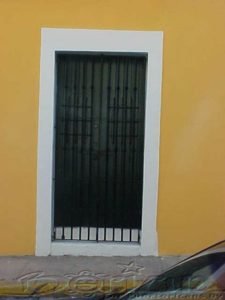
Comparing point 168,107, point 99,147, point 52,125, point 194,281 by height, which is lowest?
point 194,281

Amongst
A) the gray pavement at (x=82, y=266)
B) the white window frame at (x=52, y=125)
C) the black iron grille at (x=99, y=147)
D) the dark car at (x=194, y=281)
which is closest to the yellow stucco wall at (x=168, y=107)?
the white window frame at (x=52, y=125)

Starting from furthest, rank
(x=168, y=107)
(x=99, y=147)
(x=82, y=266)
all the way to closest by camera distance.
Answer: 1. (x=99, y=147)
2. (x=168, y=107)
3. (x=82, y=266)

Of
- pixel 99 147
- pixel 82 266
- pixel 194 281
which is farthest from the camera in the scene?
pixel 99 147

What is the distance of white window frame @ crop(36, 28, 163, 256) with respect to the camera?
7176 mm

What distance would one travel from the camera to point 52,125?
7.26 metres

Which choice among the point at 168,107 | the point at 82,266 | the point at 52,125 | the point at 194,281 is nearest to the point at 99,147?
the point at 52,125

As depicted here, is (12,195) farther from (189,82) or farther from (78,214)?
(189,82)

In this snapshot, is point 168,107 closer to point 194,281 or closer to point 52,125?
point 52,125

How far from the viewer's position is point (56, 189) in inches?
295

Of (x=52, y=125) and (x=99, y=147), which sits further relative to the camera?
(x=99, y=147)

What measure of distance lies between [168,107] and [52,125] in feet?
5.03

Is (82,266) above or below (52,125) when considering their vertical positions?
below

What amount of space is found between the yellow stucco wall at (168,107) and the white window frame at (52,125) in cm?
9

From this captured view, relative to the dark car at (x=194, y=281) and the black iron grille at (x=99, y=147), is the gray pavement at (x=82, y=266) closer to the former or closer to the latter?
the black iron grille at (x=99, y=147)
